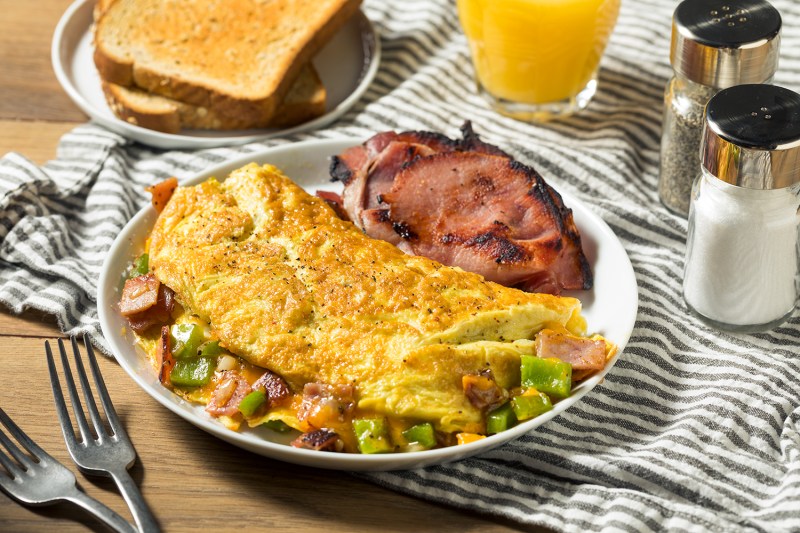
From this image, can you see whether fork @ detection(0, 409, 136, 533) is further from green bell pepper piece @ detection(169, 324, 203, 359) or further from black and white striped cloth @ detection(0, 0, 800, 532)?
black and white striped cloth @ detection(0, 0, 800, 532)

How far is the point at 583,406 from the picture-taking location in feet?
9.80

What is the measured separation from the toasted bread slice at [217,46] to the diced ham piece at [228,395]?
1.79 meters

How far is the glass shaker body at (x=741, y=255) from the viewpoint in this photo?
2.98m

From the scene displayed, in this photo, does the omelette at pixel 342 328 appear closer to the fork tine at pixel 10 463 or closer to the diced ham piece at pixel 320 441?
the diced ham piece at pixel 320 441

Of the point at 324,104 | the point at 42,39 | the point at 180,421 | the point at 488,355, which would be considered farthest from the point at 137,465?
the point at 42,39

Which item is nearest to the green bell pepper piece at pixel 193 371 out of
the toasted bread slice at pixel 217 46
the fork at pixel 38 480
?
the fork at pixel 38 480

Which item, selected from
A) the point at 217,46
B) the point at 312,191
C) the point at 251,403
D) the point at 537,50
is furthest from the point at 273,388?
the point at 217,46

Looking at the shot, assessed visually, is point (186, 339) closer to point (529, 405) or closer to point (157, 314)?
point (157, 314)

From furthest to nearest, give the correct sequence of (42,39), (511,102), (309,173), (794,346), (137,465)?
(42,39), (511,102), (309,173), (794,346), (137,465)

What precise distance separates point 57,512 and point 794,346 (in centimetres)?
235

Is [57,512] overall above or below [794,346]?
above

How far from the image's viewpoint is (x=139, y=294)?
3082mm

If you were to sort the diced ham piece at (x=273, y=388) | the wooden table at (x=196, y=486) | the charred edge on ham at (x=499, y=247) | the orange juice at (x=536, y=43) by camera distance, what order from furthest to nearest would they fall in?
the orange juice at (x=536, y=43), the charred edge on ham at (x=499, y=247), the diced ham piece at (x=273, y=388), the wooden table at (x=196, y=486)

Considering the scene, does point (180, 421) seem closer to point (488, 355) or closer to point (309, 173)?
point (488, 355)
